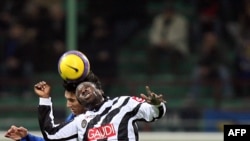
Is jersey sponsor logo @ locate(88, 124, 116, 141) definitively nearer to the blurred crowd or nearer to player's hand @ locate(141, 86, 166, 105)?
player's hand @ locate(141, 86, 166, 105)

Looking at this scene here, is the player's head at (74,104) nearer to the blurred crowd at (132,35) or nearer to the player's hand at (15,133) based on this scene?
the player's hand at (15,133)

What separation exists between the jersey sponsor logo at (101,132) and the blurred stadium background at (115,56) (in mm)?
5933

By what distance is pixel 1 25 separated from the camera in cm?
1561

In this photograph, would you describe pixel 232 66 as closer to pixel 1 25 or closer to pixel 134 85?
pixel 134 85

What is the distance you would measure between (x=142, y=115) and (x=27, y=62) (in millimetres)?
7649

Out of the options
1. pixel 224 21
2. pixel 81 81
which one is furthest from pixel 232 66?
pixel 81 81

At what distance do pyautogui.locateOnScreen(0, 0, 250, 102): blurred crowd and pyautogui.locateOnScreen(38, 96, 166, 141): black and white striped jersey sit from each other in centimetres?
688

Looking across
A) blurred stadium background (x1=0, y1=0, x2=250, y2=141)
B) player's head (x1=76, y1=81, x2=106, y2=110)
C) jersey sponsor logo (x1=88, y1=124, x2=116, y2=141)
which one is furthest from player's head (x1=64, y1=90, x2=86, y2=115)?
blurred stadium background (x1=0, y1=0, x2=250, y2=141)

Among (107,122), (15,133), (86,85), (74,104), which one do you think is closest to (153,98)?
(107,122)

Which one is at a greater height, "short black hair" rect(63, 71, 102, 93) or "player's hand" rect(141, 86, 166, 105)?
"short black hair" rect(63, 71, 102, 93)

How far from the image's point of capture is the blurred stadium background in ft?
46.3

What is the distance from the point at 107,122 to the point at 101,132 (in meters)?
0.09

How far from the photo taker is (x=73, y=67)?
25.5ft

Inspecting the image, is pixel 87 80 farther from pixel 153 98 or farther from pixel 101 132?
pixel 153 98
